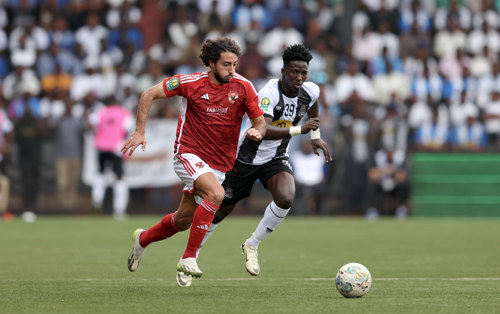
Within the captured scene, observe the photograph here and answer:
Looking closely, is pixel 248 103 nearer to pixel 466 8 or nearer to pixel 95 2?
pixel 95 2

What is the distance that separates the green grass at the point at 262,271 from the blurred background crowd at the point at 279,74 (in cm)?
281

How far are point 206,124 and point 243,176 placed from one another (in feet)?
4.46

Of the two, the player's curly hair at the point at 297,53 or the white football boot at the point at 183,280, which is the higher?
the player's curly hair at the point at 297,53

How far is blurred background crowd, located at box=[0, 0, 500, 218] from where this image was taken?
20641 mm

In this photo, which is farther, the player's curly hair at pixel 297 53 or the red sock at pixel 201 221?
the player's curly hair at pixel 297 53

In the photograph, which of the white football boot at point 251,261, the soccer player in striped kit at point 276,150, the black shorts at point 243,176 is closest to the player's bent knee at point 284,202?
the soccer player in striped kit at point 276,150

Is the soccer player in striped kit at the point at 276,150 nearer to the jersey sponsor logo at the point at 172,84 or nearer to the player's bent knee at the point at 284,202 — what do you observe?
the player's bent knee at the point at 284,202

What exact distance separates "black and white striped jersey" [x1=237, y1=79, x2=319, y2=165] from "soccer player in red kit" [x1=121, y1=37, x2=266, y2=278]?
860 mm

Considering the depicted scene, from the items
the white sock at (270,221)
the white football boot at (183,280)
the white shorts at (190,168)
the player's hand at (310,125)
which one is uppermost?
the player's hand at (310,125)

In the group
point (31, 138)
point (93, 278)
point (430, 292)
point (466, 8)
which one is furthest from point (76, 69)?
point (430, 292)

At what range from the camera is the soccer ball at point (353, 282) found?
25.1 feet

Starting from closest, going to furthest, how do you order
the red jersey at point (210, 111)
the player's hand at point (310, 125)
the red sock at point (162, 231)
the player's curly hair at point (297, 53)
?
the red jersey at point (210, 111)
the player's hand at point (310, 125)
the red sock at point (162, 231)
the player's curly hair at point (297, 53)

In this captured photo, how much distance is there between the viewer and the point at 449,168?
21.0m

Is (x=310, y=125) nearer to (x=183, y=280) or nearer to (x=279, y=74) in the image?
(x=183, y=280)
